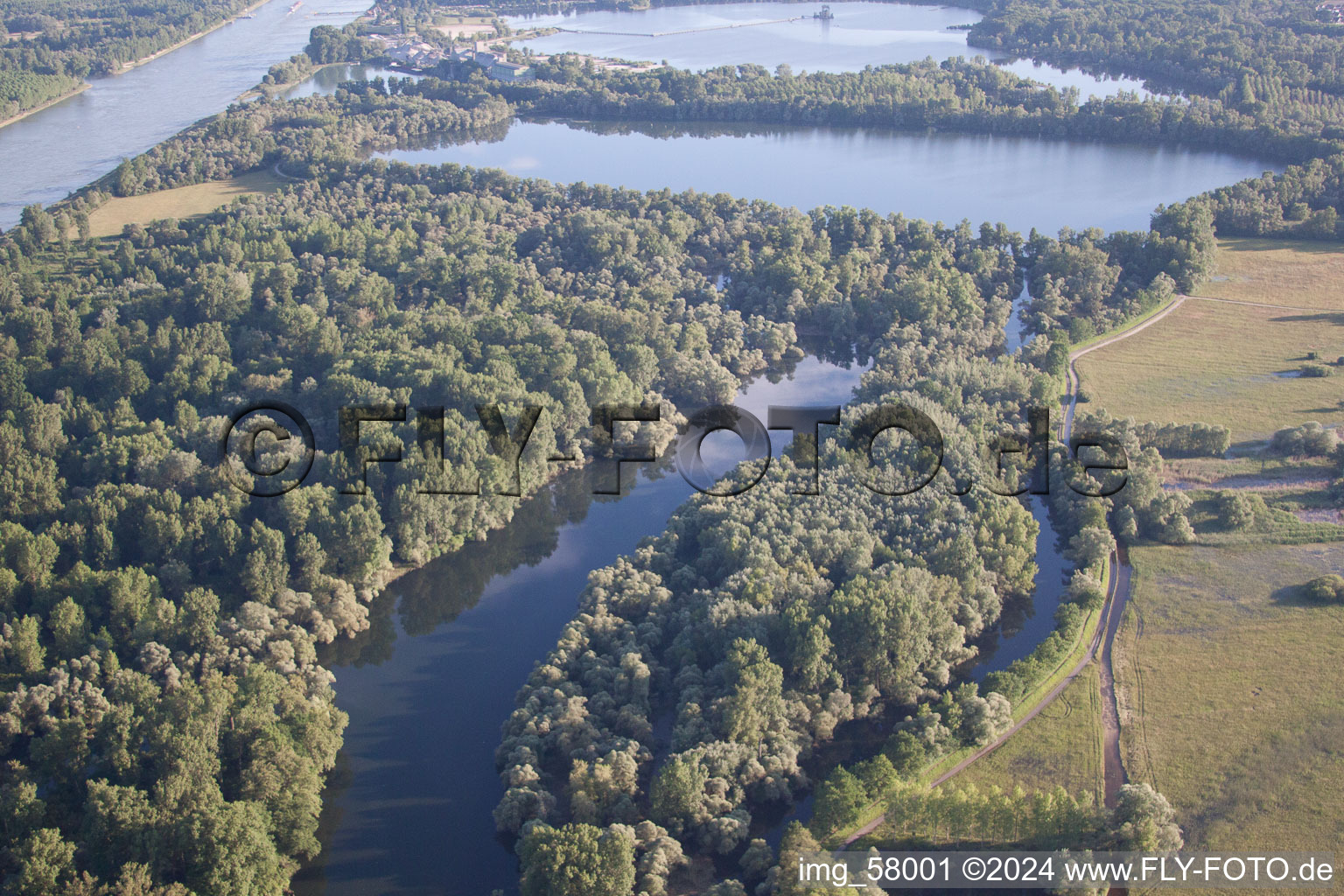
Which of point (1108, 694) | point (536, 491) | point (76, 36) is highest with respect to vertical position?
point (76, 36)

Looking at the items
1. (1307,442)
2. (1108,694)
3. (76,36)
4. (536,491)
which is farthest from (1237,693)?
(76,36)

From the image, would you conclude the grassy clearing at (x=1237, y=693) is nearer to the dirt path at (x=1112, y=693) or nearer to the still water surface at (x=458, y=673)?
the dirt path at (x=1112, y=693)

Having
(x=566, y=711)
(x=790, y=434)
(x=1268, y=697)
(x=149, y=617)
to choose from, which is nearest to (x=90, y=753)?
(x=149, y=617)

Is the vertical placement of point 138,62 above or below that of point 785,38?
below

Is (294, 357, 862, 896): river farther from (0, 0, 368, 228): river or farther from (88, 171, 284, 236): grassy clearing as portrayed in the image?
(0, 0, 368, 228): river

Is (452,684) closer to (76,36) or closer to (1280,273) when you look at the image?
(1280,273)

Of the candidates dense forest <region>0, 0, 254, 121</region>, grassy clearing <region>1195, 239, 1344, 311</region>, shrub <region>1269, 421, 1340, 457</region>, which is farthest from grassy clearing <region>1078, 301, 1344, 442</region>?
dense forest <region>0, 0, 254, 121</region>
